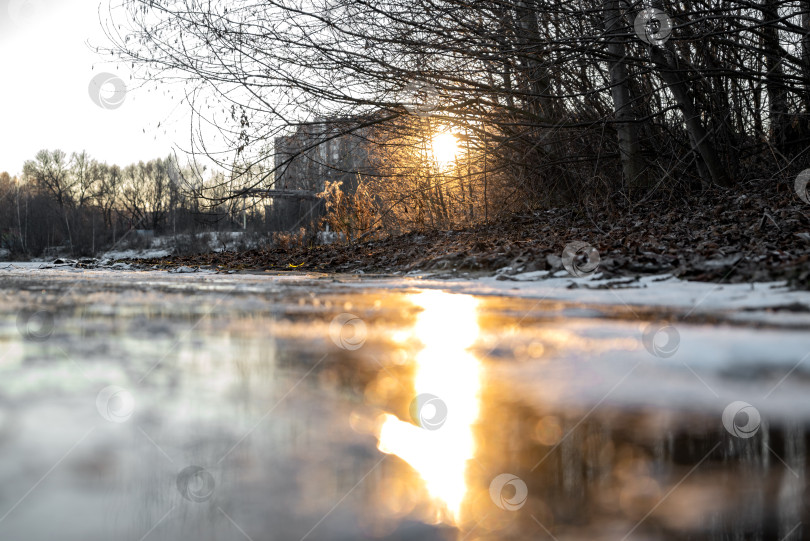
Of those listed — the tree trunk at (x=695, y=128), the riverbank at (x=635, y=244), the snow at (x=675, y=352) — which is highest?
the tree trunk at (x=695, y=128)

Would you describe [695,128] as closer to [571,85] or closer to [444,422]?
[571,85]

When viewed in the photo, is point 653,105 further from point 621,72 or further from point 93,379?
point 93,379

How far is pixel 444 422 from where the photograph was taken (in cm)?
117

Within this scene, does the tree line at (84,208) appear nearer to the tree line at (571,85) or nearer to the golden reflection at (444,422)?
the tree line at (571,85)

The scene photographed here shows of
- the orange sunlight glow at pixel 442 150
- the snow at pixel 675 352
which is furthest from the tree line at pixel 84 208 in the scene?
the snow at pixel 675 352

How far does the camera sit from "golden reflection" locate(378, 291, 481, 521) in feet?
2.96

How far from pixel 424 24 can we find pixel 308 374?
6.33 m

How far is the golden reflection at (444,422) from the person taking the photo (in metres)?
0.90

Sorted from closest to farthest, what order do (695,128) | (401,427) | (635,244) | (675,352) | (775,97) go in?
(401,427) < (675,352) < (635,244) < (695,128) < (775,97)

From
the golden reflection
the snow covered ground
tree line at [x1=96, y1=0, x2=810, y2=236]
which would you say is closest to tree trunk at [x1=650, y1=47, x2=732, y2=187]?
tree line at [x1=96, y1=0, x2=810, y2=236]

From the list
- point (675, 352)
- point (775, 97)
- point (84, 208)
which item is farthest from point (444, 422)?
point (84, 208)

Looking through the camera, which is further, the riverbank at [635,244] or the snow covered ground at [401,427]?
the riverbank at [635,244]

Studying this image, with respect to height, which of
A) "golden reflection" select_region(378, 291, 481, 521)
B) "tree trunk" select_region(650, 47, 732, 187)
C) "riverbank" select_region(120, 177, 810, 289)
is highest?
"tree trunk" select_region(650, 47, 732, 187)

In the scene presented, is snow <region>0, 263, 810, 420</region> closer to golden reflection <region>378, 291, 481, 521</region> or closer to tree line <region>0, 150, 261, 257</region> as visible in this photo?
golden reflection <region>378, 291, 481, 521</region>
